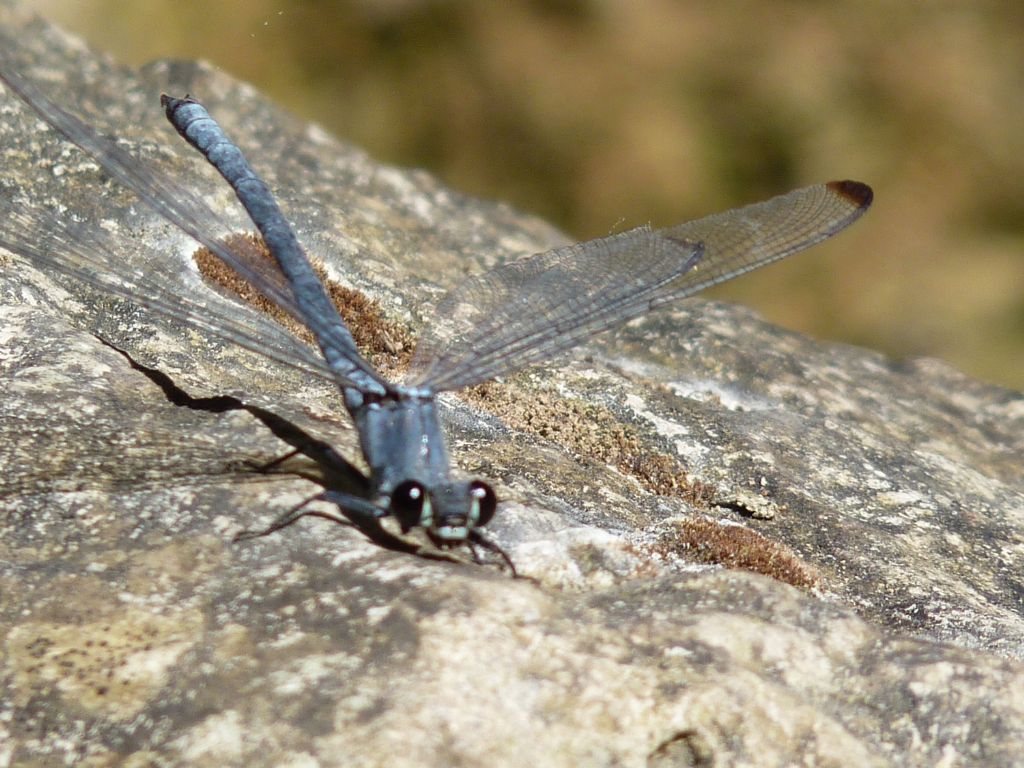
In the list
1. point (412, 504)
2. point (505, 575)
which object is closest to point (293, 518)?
point (412, 504)

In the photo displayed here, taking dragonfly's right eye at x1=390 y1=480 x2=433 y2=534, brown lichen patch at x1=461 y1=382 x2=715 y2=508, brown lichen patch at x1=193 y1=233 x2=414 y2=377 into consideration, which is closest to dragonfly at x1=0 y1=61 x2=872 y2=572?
dragonfly's right eye at x1=390 y1=480 x2=433 y2=534

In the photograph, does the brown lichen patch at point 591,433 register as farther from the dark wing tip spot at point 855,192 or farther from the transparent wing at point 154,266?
the dark wing tip spot at point 855,192

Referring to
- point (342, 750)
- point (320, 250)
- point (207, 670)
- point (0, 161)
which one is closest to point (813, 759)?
point (342, 750)

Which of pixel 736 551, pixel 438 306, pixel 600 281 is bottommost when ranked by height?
pixel 736 551

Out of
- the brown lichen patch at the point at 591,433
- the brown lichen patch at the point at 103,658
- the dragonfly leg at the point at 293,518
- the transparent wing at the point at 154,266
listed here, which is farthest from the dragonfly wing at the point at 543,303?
the brown lichen patch at the point at 103,658

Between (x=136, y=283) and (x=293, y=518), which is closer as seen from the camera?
(x=293, y=518)

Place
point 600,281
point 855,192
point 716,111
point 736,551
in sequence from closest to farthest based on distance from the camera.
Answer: point 736,551 < point 600,281 < point 855,192 < point 716,111

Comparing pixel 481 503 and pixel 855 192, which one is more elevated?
pixel 855 192

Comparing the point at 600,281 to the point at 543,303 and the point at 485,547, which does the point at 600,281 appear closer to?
the point at 543,303
